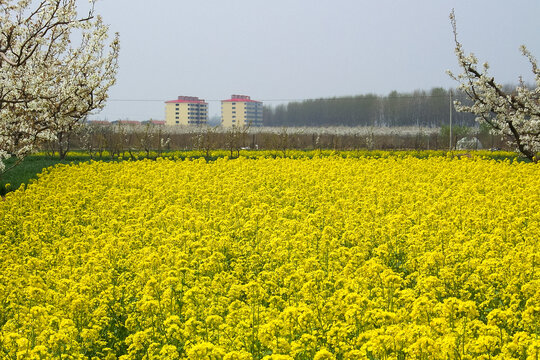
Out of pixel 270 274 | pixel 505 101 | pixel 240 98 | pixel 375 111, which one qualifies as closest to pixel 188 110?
pixel 240 98

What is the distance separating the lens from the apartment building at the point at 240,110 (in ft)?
581

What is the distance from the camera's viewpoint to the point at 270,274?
8.37 m

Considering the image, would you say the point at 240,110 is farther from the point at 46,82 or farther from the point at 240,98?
the point at 46,82

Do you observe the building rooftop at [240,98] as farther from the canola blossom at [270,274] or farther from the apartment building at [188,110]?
the canola blossom at [270,274]

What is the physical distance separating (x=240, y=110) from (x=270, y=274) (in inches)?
6819

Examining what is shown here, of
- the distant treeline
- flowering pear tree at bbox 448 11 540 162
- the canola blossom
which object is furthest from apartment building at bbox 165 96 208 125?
the canola blossom

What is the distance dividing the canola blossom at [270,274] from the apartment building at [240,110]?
160m

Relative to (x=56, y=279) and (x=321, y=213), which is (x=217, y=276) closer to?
(x=56, y=279)

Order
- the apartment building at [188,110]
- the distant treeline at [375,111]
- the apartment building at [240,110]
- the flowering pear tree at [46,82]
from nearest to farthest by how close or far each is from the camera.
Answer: the flowering pear tree at [46,82]
the distant treeline at [375,111]
the apartment building at [188,110]
the apartment building at [240,110]

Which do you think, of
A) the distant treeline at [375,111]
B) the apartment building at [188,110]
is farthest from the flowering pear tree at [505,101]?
the apartment building at [188,110]

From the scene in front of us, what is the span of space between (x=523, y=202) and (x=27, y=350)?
1188 cm

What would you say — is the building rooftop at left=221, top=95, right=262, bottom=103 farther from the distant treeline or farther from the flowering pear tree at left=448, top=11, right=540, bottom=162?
the flowering pear tree at left=448, top=11, right=540, bottom=162

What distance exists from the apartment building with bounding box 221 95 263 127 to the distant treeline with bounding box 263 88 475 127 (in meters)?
12.1

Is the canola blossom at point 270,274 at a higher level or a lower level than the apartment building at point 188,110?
lower
